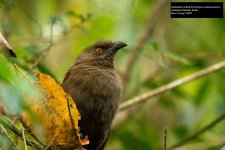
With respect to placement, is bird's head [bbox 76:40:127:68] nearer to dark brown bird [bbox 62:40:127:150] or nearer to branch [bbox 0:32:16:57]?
dark brown bird [bbox 62:40:127:150]

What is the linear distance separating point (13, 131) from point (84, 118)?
1248 mm

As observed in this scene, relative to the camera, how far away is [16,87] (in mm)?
2652

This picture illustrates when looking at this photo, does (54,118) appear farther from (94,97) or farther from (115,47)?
(115,47)

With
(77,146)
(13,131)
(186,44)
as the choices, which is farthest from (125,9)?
(13,131)

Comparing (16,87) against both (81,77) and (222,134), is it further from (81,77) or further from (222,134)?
(222,134)

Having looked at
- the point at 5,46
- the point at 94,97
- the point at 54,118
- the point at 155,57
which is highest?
the point at 5,46

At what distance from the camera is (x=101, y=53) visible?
5.35m

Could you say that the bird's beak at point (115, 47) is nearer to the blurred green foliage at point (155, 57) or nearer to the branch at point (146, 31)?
the blurred green foliage at point (155, 57)

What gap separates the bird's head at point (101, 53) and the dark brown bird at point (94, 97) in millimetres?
208

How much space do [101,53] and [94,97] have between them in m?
0.84

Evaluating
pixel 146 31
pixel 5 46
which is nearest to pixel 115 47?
pixel 146 31

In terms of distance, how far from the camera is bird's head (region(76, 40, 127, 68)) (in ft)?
17.0

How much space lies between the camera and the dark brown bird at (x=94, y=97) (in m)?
4.59

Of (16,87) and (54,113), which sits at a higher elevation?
(16,87)
